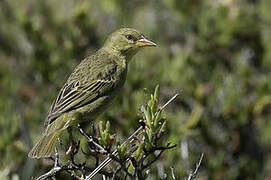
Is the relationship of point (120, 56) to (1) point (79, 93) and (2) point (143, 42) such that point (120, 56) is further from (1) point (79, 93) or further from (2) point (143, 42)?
(1) point (79, 93)

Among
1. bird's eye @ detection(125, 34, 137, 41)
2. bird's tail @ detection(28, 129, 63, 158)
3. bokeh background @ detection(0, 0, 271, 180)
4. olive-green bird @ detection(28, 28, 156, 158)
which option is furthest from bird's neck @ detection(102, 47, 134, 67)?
bird's tail @ detection(28, 129, 63, 158)

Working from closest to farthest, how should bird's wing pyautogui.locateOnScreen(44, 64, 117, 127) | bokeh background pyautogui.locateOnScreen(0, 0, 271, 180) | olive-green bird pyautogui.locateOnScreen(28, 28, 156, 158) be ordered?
olive-green bird pyautogui.locateOnScreen(28, 28, 156, 158), bird's wing pyautogui.locateOnScreen(44, 64, 117, 127), bokeh background pyautogui.locateOnScreen(0, 0, 271, 180)

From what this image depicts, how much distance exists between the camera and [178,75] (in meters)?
5.50

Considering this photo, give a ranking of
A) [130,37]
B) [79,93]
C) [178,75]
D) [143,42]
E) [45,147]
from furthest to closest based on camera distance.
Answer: [178,75], [130,37], [143,42], [79,93], [45,147]

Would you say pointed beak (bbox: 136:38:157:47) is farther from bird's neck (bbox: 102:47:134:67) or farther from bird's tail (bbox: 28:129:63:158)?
bird's tail (bbox: 28:129:63:158)

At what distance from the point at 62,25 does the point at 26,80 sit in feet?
2.90

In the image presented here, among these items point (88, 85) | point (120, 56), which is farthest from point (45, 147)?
point (120, 56)

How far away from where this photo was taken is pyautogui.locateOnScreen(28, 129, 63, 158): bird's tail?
10.8 feet

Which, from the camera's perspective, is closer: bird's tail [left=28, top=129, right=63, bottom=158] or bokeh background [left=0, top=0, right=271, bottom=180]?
bird's tail [left=28, top=129, right=63, bottom=158]

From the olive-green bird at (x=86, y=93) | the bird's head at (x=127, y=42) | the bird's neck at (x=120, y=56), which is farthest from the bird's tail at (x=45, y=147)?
the bird's head at (x=127, y=42)

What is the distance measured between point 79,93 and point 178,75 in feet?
6.00

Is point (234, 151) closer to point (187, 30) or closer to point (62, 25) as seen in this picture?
point (187, 30)

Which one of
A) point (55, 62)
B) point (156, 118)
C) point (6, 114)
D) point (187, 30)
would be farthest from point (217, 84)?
point (156, 118)

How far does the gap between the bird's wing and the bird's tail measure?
19 cm
